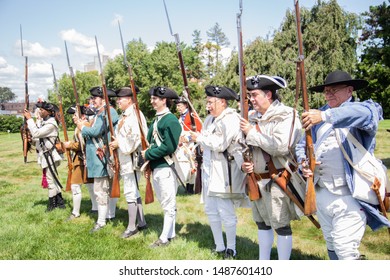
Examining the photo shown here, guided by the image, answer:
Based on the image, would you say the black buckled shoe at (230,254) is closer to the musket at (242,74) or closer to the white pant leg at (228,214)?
the white pant leg at (228,214)

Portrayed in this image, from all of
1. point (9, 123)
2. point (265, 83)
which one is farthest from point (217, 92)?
point (9, 123)

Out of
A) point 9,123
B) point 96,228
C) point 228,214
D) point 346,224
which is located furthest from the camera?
point 9,123

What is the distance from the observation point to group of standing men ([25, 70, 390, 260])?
3.27 meters

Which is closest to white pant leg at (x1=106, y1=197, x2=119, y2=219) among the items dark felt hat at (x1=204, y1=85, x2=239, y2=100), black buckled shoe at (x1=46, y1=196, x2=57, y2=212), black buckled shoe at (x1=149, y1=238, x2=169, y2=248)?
black buckled shoe at (x1=46, y1=196, x2=57, y2=212)

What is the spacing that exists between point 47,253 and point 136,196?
5.16 feet

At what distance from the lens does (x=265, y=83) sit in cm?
371

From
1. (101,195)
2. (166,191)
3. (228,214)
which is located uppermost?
(166,191)

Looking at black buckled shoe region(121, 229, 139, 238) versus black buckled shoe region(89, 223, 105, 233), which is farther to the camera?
black buckled shoe region(89, 223, 105, 233)

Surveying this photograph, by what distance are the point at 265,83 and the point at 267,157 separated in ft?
2.63

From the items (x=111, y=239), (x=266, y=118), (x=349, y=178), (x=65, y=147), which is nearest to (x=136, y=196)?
(x=111, y=239)

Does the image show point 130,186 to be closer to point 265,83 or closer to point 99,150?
point 99,150

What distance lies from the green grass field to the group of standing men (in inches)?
12.6

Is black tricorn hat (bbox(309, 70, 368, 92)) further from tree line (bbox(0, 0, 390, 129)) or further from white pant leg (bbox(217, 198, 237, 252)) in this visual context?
tree line (bbox(0, 0, 390, 129))

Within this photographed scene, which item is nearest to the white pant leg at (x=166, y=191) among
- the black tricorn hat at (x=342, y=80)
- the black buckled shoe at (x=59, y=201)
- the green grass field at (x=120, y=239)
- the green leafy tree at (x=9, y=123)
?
the green grass field at (x=120, y=239)
